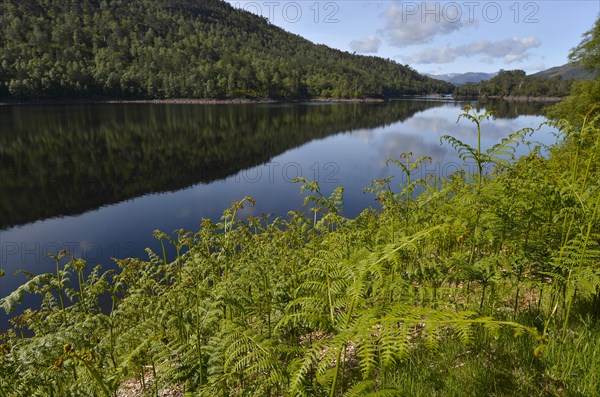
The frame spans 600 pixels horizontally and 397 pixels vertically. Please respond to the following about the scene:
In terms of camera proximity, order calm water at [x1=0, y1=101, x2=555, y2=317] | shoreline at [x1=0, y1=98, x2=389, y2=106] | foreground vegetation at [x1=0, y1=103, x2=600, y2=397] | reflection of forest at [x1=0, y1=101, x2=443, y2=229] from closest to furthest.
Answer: foreground vegetation at [x1=0, y1=103, x2=600, y2=397]
calm water at [x1=0, y1=101, x2=555, y2=317]
reflection of forest at [x1=0, y1=101, x2=443, y2=229]
shoreline at [x1=0, y1=98, x2=389, y2=106]

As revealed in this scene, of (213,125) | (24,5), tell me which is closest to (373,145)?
(213,125)

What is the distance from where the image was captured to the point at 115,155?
4641 centimetres

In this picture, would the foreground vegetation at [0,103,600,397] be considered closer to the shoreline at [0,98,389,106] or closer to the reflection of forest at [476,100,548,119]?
the reflection of forest at [476,100,548,119]

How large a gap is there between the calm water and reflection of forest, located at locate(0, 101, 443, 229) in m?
0.14

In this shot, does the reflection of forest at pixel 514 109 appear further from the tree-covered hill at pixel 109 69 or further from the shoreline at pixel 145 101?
the shoreline at pixel 145 101

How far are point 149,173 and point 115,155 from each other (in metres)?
10.8

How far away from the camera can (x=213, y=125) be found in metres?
75.0

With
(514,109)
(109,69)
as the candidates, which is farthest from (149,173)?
(514,109)

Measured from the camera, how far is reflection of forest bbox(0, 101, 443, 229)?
30.8 metres

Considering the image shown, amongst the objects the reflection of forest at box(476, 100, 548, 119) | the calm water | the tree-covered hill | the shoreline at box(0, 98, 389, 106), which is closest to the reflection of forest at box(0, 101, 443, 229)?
the calm water

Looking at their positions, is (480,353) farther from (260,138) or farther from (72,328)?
(260,138)

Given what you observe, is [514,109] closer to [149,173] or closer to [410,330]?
[149,173]

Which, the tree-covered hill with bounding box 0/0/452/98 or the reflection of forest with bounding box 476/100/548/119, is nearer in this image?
the reflection of forest with bounding box 476/100/548/119

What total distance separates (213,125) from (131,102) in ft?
265
